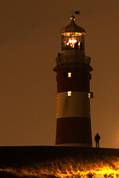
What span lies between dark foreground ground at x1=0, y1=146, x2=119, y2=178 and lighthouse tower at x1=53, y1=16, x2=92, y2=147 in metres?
8.24

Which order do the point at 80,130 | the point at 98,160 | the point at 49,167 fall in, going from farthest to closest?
1. the point at 80,130
2. the point at 98,160
3. the point at 49,167

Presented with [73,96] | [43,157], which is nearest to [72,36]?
[73,96]

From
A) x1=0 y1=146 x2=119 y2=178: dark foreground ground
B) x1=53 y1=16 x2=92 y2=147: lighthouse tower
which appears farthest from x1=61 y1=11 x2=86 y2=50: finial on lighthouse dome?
x1=0 y1=146 x2=119 y2=178: dark foreground ground

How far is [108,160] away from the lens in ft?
79.6

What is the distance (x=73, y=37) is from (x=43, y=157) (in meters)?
12.0

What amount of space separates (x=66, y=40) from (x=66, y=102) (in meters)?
2.78

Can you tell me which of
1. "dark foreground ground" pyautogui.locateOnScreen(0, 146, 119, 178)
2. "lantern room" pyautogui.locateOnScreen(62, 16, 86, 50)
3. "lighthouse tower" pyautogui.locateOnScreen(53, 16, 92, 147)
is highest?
"lantern room" pyautogui.locateOnScreen(62, 16, 86, 50)

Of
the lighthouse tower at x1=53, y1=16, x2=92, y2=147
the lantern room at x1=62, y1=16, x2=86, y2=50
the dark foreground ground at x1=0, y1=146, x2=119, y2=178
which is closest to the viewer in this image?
the dark foreground ground at x1=0, y1=146, x2=119, y2=178

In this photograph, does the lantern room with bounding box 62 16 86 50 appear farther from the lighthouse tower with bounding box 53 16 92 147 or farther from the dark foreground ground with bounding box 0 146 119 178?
the dark foreground ground with bounding box 0 146 119 178

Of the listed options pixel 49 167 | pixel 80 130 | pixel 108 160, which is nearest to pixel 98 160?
pixel 108 160

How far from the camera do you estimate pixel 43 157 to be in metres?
22.7

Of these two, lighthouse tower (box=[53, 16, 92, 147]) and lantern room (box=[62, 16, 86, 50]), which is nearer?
lighthouse tower (box=[53, 16, 92, 147])

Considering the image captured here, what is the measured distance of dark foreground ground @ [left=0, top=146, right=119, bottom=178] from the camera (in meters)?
21.8

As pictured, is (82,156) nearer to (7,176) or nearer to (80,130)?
(7,176)
